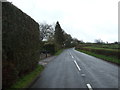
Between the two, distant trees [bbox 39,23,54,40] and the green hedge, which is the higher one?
distant trees [bbox 39,23,54,40]

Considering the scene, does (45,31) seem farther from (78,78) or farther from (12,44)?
(12,44)

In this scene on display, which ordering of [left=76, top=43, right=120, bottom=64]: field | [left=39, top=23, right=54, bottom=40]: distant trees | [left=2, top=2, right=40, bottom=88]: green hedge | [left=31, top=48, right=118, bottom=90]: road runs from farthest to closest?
1. [left=39, top=23, right=54, bottom=40]: distant trees
2. [left=76, top=43, right=120, bottom=64]: field
3. [left=31, top=48, right=118, bottom=90]: road
4. [left=2, top=2, right=40, bottom=88]: green hedge

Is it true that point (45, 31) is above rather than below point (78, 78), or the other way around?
above

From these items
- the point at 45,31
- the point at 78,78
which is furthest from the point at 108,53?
the point at 45,31

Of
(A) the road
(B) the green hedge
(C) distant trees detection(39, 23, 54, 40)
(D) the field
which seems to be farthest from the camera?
(C) distant trees detection(39, 23, 54, 40)

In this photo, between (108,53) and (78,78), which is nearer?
(78,78)

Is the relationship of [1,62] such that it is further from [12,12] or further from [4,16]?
[12,12]

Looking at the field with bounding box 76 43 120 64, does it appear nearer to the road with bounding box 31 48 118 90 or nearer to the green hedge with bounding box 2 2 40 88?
the road with bounding box 31 48 118 90

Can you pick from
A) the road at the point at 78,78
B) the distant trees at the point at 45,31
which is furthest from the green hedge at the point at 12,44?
the distant trees at the point at 45,31

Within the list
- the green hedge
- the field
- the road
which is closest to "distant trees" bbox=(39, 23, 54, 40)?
the field

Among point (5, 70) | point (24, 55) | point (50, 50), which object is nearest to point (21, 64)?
point (24, 55)

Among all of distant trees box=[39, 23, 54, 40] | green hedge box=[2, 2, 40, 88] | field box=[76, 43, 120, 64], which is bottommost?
field box=[76, 43, 120, 64]

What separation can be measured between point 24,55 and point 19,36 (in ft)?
4.46

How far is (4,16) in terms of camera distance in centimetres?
727
